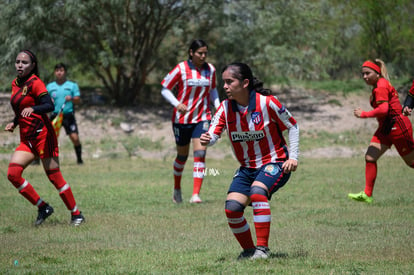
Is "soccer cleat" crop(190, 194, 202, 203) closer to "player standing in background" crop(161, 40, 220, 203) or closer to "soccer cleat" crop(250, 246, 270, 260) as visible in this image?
"player standing in background" crop(161, 40, 220, 203)

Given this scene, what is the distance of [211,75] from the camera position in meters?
10.6

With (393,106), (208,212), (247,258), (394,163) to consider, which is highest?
(393,106)

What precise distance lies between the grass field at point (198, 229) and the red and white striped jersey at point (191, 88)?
4.59 feet

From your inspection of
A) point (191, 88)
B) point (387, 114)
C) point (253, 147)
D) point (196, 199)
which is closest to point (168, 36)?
point (191, 88)

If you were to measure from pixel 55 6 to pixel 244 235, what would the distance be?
646 inches

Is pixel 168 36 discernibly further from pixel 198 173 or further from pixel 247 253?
pixel 247 253

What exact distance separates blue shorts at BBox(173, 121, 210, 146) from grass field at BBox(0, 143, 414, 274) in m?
1.05

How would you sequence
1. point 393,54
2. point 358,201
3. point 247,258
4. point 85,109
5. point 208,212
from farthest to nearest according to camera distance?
point 393,54 → point 85,109 → point 358,201 → point 208,212 → point 247,258

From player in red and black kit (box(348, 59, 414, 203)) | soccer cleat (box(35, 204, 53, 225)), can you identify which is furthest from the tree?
soccer cleat (box(35, 204, 53, 225))

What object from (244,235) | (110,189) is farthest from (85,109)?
(244,235)

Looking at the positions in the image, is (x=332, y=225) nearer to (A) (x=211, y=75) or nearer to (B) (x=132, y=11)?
(A) (x=211, y=75)

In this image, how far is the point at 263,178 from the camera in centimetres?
621

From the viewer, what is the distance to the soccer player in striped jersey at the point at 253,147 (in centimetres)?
612

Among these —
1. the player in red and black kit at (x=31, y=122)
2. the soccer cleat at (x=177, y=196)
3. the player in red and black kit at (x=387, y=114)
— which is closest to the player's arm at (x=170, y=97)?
the soccer cleat at (x=177, y=196)
